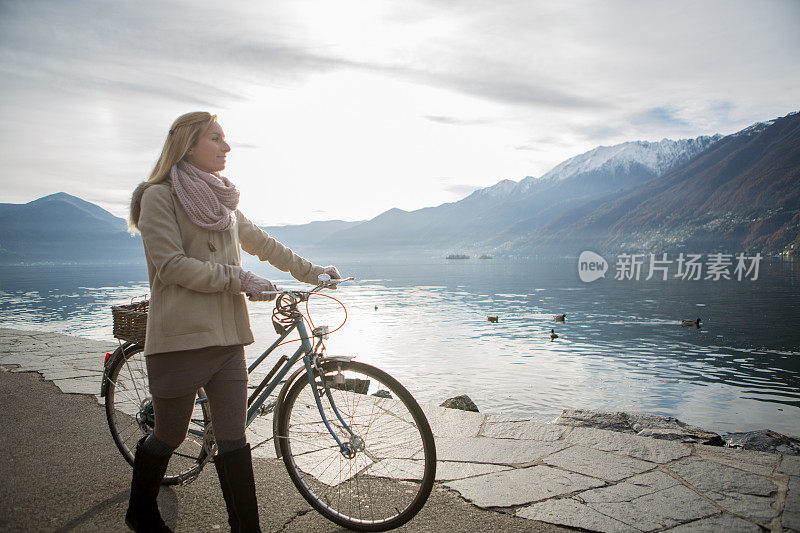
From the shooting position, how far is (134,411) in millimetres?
3994

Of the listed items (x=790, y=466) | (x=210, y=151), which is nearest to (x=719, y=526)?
(x=790, y=466)

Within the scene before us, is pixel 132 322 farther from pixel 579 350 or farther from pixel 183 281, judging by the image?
pixel 579 350

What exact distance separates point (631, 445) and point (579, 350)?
20.8 meters

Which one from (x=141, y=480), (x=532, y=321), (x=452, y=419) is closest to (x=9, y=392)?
(x=141, y=480)

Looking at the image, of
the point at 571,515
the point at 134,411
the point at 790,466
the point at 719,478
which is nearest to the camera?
the point at 571,515

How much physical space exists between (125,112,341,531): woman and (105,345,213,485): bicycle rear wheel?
0.69 meters

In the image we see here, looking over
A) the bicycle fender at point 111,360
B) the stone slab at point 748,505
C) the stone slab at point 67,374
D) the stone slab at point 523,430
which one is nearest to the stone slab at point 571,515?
the stone slab at point 748,505

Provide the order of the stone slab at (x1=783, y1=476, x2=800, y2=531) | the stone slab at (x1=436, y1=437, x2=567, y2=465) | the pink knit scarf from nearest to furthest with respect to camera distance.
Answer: the pink knit scarf < the stone slab at (x1=783, y1=476, x2=800, y2=531) < the stone slab at (x1=436, y1=437, x2=567, y2=465)

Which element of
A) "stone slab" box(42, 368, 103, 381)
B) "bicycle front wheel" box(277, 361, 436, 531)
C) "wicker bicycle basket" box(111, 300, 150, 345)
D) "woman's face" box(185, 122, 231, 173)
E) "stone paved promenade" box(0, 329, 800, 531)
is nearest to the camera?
"woman's face" box(185, 122, 231, 173)

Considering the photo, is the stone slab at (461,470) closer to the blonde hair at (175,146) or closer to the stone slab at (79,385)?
the blonde hair at (175,146)

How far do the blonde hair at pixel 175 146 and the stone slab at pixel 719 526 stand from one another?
10.4 ft

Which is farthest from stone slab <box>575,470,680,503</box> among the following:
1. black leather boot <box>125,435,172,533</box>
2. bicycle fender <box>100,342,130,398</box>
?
bicycle fender <box>100,342,130,398</box>

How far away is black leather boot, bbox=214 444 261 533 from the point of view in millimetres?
2555

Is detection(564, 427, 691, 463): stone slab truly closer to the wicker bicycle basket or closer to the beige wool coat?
the beige wool coat
